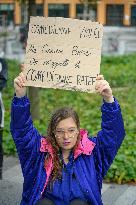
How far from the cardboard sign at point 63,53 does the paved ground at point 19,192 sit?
180cm

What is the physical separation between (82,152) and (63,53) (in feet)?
2.19

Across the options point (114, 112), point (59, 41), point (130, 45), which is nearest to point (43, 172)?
point (114, 112)

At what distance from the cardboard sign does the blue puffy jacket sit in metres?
0.22

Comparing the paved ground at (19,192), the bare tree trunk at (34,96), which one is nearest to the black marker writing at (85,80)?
the paved ground at (19,192)

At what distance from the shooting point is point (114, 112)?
332 centimetres

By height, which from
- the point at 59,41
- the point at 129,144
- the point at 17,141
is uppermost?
the point at 59,41

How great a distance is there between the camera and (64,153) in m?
3.46

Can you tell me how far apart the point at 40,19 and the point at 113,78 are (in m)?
9.44

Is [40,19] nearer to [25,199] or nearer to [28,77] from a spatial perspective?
[28,77]

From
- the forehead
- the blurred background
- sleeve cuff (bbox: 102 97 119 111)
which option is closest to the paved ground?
the blurred background

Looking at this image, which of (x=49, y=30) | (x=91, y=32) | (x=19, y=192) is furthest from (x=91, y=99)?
(x=91, y=32)

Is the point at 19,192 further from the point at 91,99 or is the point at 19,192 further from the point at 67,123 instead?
the point at 91,99

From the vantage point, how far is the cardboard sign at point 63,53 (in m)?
3.48

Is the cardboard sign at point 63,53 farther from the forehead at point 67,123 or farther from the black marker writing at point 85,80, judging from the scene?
the forehead at point 67,123
